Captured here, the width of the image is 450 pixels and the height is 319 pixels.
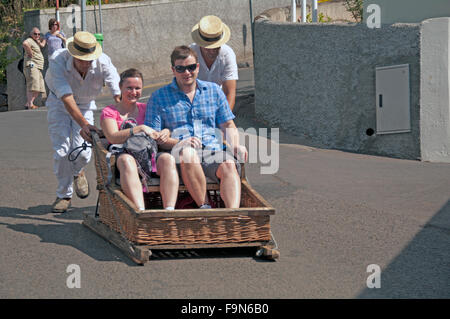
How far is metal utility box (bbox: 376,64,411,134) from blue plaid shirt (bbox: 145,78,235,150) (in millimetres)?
4712

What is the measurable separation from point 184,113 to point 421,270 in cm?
236

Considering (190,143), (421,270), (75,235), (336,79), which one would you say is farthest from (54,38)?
(421,270)

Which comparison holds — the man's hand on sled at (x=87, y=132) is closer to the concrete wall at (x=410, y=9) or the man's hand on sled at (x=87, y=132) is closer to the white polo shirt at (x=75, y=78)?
the white polo shirt at (x=75, y=78)

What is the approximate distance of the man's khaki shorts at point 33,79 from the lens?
17.7m

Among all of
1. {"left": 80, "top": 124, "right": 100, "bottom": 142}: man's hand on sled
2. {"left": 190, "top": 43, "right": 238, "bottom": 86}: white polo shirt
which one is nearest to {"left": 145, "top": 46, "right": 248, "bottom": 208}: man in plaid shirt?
{"left": 80, "top": 124, "right": 100, "bottom": 142}: man's hand on sled

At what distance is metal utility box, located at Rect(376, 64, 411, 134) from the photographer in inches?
435

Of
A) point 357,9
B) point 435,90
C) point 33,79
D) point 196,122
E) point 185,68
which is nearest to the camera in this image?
point 185,68

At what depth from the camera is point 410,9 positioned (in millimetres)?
13133

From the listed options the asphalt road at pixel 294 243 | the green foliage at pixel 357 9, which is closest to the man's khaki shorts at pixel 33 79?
the green foliage at pixel 357 9

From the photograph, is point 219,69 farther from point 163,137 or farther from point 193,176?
point 193,176

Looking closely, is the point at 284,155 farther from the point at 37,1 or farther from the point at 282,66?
the point at 37,1
